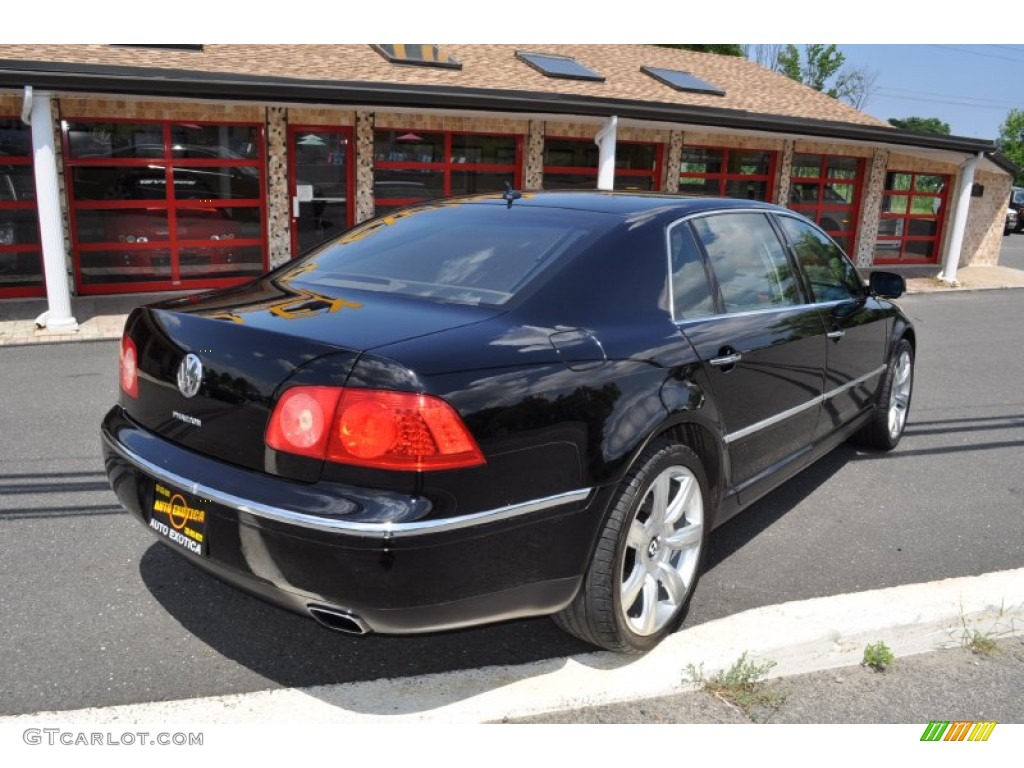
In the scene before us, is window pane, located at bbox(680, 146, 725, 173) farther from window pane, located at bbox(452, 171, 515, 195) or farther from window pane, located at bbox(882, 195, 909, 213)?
window pane, located at bbox(882, 195, 909, 213)

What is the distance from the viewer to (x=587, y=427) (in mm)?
2703

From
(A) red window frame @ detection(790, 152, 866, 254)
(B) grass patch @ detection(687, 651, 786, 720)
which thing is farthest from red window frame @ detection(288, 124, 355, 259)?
(B) grass patch @ detection(687, 651, 786, 720)

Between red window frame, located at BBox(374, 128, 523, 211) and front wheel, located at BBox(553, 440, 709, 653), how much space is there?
36.3 feet

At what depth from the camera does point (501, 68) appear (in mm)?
15695

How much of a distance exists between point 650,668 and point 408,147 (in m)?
12.1

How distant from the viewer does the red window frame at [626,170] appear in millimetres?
15008

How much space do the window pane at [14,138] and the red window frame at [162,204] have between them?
47cm

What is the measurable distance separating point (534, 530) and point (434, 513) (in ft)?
1.24

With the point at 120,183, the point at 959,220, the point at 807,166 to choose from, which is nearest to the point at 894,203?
the point at 959,220

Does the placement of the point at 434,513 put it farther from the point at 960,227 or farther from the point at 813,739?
the point at 960,227

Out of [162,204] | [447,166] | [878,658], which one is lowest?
[878,658]

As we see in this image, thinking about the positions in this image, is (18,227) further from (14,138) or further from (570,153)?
(570,153)

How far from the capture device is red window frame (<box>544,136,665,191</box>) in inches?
591

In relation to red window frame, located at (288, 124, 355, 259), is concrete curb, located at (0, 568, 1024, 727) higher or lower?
lower
